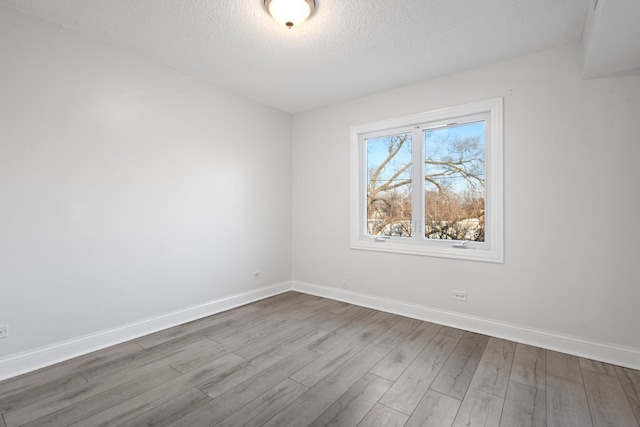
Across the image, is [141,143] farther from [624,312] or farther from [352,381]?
[624,312]

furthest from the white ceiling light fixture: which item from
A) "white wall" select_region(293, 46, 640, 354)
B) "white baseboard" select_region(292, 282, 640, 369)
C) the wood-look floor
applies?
"white baseboard" select_region(292, 282, 640, 369)

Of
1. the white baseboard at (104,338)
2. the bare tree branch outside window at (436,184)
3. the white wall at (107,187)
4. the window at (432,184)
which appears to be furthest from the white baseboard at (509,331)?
the white wall at (107,187)

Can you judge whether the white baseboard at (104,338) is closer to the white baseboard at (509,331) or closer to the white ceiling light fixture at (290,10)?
the white baseboard at (509,331)

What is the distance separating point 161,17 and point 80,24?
0.70 meters

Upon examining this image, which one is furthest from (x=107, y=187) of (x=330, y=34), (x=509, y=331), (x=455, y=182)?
(x=509, y=331)

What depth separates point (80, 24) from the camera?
2350mm

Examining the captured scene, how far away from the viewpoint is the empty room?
2008 mm

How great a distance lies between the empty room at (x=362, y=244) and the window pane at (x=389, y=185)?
28 millimetres

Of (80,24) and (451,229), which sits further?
(451,229)

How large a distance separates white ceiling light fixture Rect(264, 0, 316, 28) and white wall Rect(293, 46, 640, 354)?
1.74 m

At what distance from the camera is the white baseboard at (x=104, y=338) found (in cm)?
218

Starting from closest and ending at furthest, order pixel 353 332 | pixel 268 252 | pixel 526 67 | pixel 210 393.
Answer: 1. pixel 210 393
2. pixel 526 67
3. pixel 353 332
4. pixel 268 252

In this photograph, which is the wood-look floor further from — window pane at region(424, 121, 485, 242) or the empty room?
window pane at region(424, 121, 485, 242)

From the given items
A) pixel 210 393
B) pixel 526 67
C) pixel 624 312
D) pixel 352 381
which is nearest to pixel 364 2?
pixel 526 67
